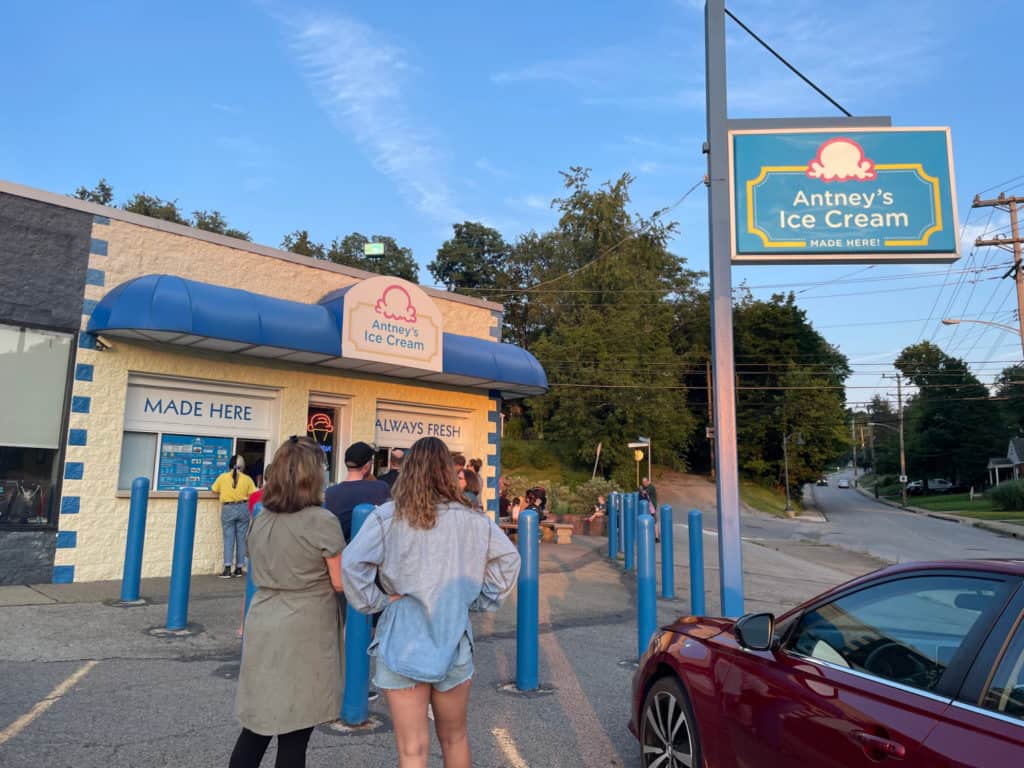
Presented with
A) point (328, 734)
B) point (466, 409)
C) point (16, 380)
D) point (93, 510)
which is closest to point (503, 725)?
point (328, 734)

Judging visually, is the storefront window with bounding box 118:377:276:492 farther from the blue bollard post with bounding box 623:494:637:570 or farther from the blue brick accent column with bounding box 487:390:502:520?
the blue bollard post with bounding box 623:494:637:570

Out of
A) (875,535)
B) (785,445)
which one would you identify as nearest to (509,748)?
A: (875,535)

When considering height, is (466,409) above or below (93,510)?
above

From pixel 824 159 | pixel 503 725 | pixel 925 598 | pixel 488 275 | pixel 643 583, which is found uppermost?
pixel 488 275

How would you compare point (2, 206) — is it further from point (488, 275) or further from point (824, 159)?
point (488, 275)

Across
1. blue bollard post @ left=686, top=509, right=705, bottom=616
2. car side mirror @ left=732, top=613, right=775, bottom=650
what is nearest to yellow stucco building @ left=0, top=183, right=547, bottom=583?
blue bollard post @ left=686, top=509, right=705, bottom=616

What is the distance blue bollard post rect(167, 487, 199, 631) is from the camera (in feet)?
23.0

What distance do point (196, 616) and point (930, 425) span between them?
7699 centimetres

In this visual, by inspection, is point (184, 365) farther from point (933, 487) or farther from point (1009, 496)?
point (933, 487)

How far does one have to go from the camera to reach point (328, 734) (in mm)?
4648

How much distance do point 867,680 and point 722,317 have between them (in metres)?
3.80

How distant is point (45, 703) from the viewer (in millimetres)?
4922

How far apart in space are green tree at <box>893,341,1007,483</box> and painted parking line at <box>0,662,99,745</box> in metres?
66.5

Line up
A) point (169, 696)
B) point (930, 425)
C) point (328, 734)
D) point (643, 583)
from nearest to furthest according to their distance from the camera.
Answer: point (328, 734) → point (169, 696) → point (643, 583) → point (930, 425)
